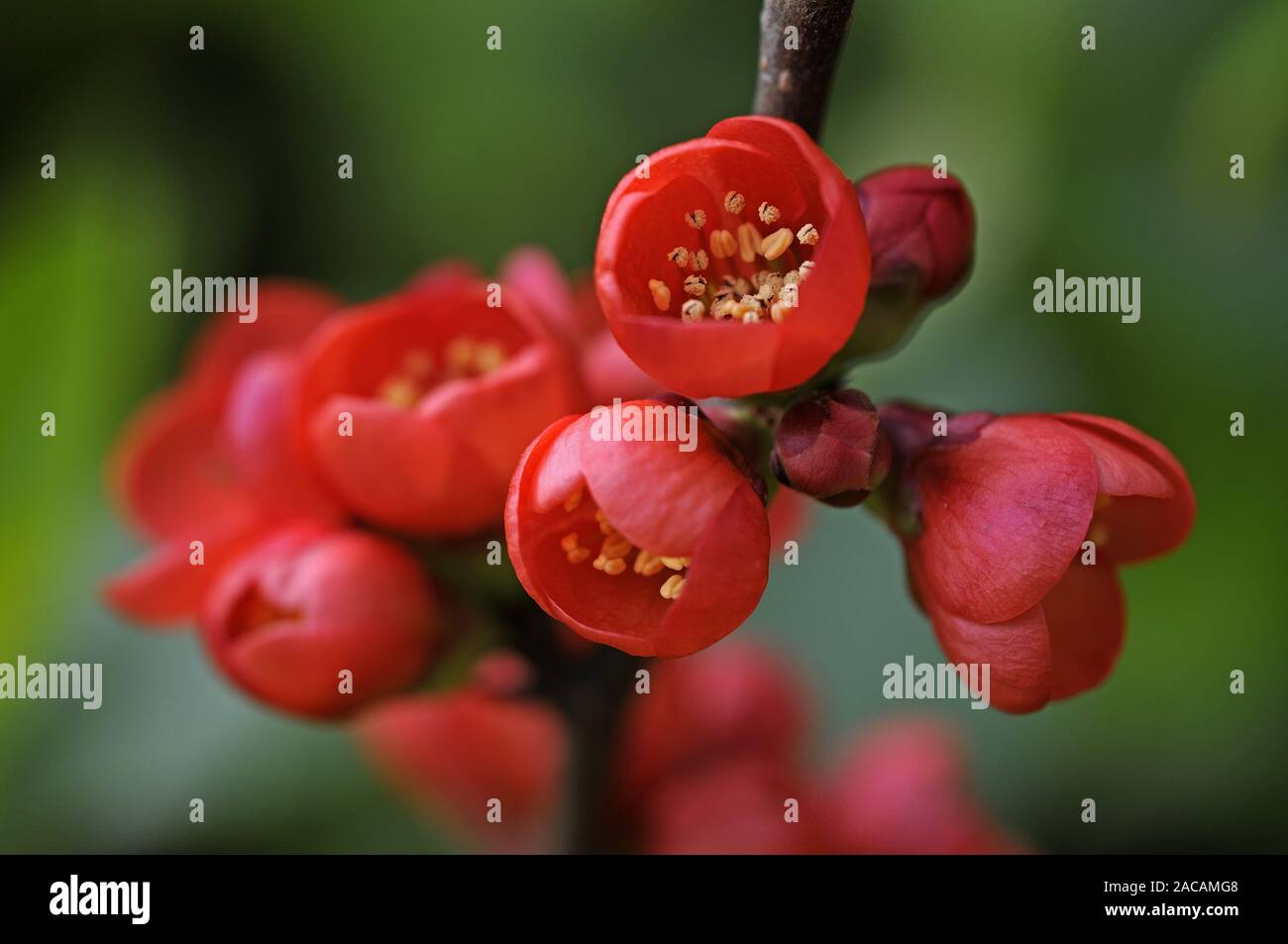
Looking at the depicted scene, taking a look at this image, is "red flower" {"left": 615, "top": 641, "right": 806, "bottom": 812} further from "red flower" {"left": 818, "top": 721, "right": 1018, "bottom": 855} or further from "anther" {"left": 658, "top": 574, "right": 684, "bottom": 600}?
"anther" {"left": 658, "top": 574, "right": 684, "bottom": 600}

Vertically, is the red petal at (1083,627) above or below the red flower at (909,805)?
above

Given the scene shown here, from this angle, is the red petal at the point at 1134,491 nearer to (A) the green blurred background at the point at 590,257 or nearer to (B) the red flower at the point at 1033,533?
(B) the red flower at the point at 1033,533

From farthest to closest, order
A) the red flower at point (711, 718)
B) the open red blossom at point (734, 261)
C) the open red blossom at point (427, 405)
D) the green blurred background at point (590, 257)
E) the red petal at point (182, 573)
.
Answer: the green blurred background at point (590, 257) < the red flower at point (711, 718) < the red petal at point (182, 573) < the open red blossom at point (427, 405) < the open red blossom at point (734, 261)

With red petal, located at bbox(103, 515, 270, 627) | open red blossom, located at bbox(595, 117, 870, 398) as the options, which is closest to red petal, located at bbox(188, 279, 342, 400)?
red petal, located at bbox(103, 515, 270, 627)

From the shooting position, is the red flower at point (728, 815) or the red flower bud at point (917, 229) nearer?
the red flower bud at point (917, 229)

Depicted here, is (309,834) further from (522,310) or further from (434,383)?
(522,310)

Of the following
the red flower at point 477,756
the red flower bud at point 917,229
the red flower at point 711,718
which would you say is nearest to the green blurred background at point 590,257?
the red flower at point 477,756
